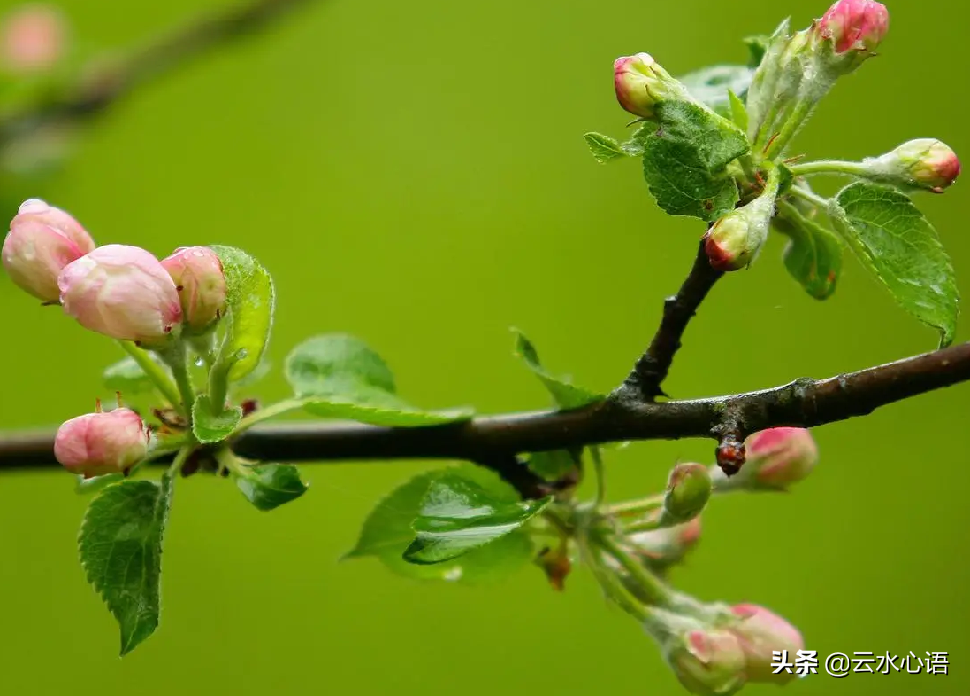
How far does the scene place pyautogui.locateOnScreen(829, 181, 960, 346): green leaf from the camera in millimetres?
453

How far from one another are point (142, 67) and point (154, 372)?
742mm

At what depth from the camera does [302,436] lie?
1.80ft

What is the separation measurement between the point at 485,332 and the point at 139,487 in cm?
203

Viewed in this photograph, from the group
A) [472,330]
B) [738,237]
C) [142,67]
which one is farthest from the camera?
[472,330]

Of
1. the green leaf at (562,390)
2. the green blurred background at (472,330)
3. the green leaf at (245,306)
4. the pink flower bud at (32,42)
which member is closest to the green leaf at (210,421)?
the green leaf at (245,306)

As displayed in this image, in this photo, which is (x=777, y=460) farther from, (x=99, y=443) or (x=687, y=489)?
(x=99, y=443)

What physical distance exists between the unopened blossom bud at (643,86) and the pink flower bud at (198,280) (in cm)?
19

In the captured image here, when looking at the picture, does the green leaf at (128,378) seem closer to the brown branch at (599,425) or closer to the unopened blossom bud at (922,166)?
the brown branch at (599,425)

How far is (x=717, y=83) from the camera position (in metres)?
0.57

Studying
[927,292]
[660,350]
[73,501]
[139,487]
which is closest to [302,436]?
[139,487]

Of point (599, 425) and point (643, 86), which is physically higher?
point (643, 86)

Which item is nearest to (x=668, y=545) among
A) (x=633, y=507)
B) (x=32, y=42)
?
(x=633, y=507)

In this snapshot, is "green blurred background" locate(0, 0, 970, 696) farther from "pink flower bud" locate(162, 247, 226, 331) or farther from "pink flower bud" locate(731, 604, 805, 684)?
"pink flower bud" locate(162, 247, 226, 331)

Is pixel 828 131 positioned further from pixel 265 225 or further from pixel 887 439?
pixel 265 225
